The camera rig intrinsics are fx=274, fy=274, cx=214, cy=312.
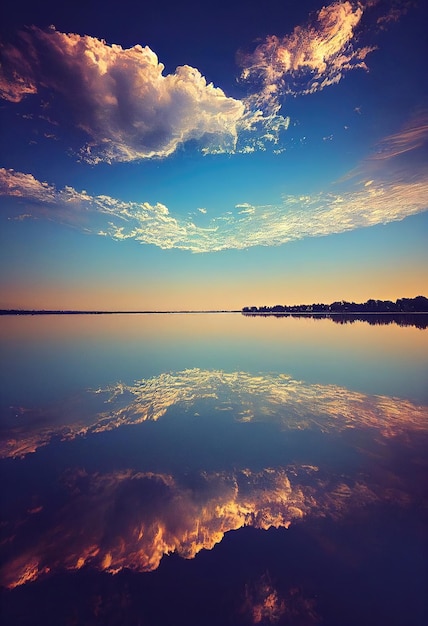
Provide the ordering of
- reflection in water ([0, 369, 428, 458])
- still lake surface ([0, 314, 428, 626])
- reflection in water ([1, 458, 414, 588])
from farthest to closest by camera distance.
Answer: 1. reflection in water ([0, 369, 428, 458])
2. reflection in water ([1, 458, 414, 588])
3. still lake surface ([0, 314, 428, 626])

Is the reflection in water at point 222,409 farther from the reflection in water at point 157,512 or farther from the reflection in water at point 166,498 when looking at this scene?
the reflection in water at point 157,512

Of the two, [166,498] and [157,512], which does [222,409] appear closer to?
[166,498]

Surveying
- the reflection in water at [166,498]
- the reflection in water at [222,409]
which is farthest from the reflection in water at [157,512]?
the reflection in water at [222,409]

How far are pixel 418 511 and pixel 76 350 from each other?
74.6 ft

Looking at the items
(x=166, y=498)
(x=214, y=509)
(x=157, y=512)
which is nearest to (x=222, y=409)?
(x=166, y=498)

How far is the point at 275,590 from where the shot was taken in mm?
3438

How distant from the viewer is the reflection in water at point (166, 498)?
398cm

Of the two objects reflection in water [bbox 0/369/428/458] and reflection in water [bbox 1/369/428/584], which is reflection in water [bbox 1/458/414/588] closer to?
reflection in water [bbox 1/369/428/584]

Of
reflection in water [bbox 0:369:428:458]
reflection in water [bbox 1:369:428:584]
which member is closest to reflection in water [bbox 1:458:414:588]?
reflection in water [bbox 1:369:428:584]

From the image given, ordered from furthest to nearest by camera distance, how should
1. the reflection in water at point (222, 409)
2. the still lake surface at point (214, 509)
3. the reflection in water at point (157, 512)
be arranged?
the reflection in water at point (222, 409)
the reflection in water at point (157, 512)
the still lake surface at point (214, 509)

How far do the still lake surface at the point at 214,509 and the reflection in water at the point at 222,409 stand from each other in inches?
2.9

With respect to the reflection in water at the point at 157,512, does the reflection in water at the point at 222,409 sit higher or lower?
lower

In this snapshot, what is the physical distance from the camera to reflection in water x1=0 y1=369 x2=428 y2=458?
323 inches

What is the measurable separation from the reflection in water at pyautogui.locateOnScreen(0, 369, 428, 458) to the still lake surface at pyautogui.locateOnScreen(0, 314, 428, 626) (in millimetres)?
75
